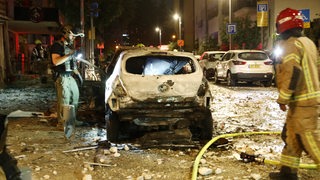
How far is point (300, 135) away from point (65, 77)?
4.88 metres

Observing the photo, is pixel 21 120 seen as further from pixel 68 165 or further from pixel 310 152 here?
pixel 310 152

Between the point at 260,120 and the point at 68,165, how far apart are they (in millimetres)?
5207

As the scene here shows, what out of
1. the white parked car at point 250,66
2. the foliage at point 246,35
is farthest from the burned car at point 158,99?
the foliage at point 246,35

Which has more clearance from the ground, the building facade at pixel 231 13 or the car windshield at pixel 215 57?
the building facade at pixel 231 13

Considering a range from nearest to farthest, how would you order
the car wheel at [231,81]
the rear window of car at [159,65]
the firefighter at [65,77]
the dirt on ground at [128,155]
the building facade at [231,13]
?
1. the dirt on ground at [128,155]
2. the rear window of car at [159,65]
3. the firefighter at [65,77]
4. the car wheel at [231,81]
5. the building facade at [231,13]

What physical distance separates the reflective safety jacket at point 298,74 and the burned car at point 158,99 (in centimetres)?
276

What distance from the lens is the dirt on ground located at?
5705 millimetres

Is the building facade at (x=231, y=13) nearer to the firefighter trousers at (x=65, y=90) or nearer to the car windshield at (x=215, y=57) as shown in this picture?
the car windshield at (x=215, y=57)

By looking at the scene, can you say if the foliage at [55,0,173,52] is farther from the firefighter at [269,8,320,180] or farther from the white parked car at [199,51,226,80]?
the firefighter at [269,8,320,180]

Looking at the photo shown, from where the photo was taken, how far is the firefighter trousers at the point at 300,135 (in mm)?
4523

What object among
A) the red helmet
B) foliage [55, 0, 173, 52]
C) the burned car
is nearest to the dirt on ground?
the burned car

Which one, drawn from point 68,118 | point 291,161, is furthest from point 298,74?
point 68,118

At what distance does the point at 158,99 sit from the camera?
23.7 ft

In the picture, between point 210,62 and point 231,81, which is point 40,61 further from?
point 210,62
